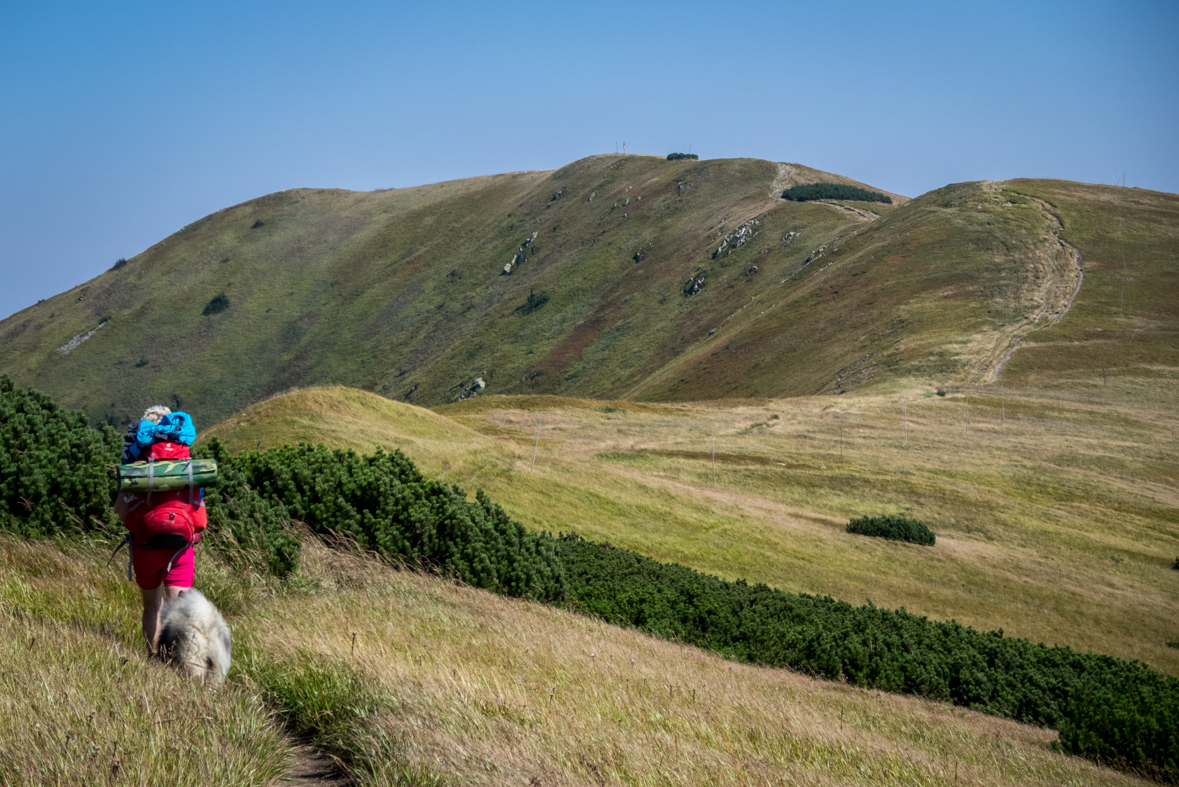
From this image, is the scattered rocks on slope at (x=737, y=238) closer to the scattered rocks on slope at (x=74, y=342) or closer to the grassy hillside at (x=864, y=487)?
→ the grassy hillside at (x=864, y=487)

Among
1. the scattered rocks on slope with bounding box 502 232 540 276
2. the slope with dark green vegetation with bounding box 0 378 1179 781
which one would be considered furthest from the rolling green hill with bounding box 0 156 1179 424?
the slope with dark green vegetation with bounding box 0 378 1179 781

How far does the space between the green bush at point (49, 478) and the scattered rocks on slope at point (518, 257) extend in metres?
155

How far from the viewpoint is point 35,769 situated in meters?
3.40

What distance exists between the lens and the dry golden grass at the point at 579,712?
173 inches

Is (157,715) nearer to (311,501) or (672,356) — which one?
(311,501)

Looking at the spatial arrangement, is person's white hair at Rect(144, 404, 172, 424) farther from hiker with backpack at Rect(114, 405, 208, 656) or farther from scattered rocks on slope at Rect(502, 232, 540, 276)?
scattered rocks on slope at Rect(502, 232, 540, 276)

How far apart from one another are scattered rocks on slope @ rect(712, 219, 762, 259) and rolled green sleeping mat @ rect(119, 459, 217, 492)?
436 feet

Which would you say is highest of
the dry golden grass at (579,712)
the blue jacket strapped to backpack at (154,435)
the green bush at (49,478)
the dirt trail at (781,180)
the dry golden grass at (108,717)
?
the dirt trail at (781,180)

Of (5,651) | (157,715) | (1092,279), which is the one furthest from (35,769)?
(1092,279)

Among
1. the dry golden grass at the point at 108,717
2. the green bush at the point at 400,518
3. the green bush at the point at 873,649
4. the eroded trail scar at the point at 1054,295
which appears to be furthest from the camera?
the eroded trail scar at the point at 1054,295

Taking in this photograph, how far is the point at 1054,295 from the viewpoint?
82250mm

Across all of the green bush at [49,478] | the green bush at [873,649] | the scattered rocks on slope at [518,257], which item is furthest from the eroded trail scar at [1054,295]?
the scattered rocks on slope at [518,257]

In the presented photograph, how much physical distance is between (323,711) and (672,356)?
10757 centimetres

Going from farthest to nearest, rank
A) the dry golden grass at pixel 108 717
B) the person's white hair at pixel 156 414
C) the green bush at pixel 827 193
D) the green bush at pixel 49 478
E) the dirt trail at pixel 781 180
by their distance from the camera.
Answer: the dirt trail at pixel 781 180 → the green bush at pixel 827 193 → the green bush at pixel 49 478 → the person's white hair at pixel 156 414 → the dry golden grass at pixel 108 717
